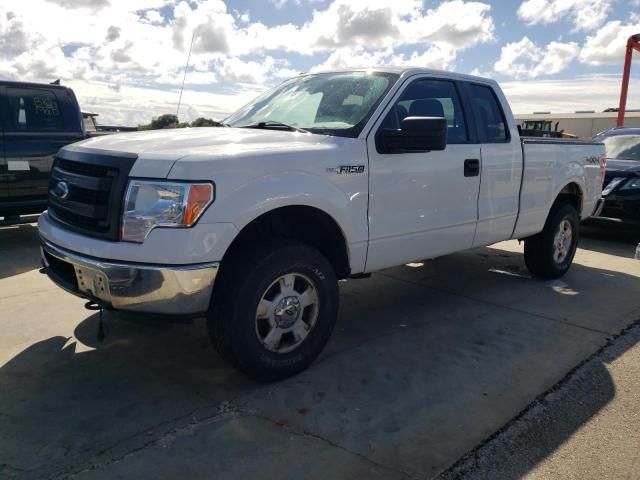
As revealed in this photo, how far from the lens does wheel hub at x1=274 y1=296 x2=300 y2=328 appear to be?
3.37 metres

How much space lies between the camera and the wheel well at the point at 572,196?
610cm

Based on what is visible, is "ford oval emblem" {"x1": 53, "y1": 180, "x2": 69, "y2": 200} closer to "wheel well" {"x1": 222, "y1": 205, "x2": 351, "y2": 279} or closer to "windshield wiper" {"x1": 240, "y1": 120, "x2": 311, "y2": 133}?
"wheel well" {"x1": 222, "y1": 205, "x2": 351, "y2": 279}

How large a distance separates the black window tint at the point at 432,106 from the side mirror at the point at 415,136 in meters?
0.17

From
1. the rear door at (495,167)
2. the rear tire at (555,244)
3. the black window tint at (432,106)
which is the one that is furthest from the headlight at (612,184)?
the black window tint at (432,106)

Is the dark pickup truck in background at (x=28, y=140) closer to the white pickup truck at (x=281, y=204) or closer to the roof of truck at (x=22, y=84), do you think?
the roof of truck at (x=22, y=84)

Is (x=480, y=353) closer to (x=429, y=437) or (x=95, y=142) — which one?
(x=429, y=437)

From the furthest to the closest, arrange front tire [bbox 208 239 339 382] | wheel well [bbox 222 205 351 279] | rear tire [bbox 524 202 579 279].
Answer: rear tire [bbox 524 202 579 279]
wheel well [bbox 222 205 351 279]
front tire [bbox 208 239 339 382]

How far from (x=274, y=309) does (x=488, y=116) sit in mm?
2854

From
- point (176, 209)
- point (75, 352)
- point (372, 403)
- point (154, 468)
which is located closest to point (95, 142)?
point (176, 209)

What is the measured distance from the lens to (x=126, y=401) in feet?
10.5

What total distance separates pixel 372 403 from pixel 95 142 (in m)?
2.33

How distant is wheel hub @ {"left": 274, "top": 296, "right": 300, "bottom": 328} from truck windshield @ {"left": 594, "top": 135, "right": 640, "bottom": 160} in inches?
298

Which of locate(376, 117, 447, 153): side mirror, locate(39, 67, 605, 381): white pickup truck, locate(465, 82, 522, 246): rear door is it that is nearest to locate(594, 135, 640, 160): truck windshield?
locate(465, 82, 522, 246): rear door

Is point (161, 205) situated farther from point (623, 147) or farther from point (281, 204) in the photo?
point (623, 147)
